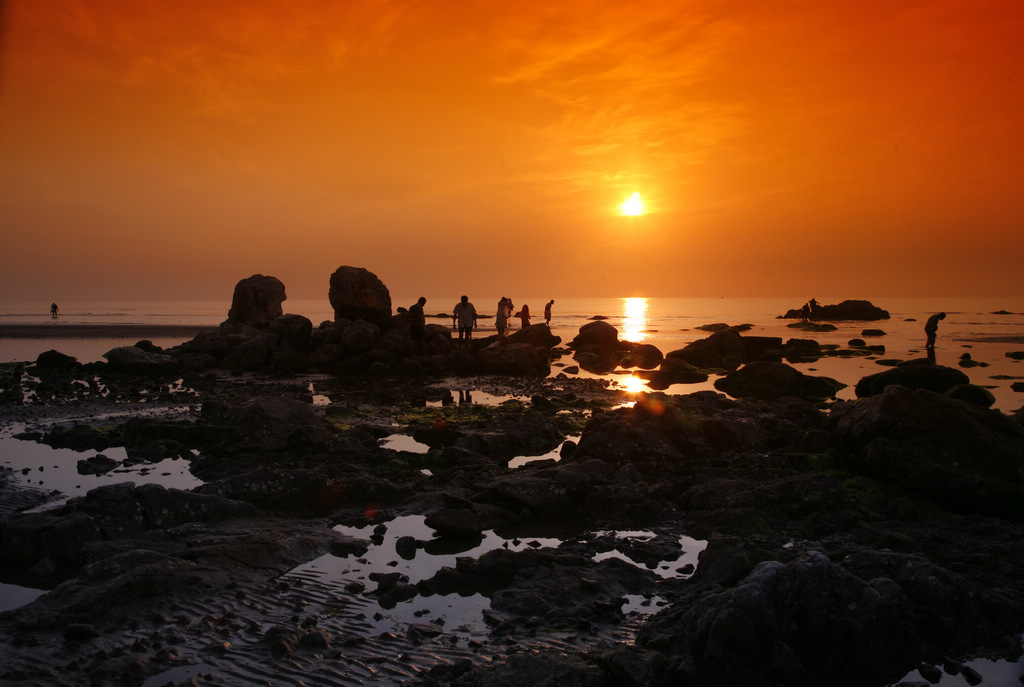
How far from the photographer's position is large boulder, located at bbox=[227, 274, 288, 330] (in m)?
46.4

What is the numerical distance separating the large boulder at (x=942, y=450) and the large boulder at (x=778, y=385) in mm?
10774

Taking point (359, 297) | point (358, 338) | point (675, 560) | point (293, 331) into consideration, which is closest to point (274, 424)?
point (675, 560)

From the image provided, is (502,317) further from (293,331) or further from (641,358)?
(293,331)

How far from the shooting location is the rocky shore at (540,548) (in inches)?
203

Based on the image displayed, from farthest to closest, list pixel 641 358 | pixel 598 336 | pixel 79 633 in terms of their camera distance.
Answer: pixel 598 336, pixel 641 358, pixel 79 633

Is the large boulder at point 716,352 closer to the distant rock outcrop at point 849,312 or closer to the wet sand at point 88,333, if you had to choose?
the wet sand at point 88,333

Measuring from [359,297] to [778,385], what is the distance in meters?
22.8

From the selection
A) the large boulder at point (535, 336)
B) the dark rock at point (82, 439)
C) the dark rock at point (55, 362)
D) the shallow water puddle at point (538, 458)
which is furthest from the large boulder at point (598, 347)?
the dark rock at point (55, 362)

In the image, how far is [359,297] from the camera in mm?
35469

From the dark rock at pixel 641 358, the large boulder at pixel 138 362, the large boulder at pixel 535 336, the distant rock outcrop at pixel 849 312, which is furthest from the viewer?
the distant rock outcrop at pixel 849 312

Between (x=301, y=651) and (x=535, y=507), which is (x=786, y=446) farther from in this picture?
(x=301, y=651)

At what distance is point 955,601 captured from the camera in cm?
585

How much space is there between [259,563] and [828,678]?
5.96 meters

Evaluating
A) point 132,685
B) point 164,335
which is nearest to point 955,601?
point 132,685
